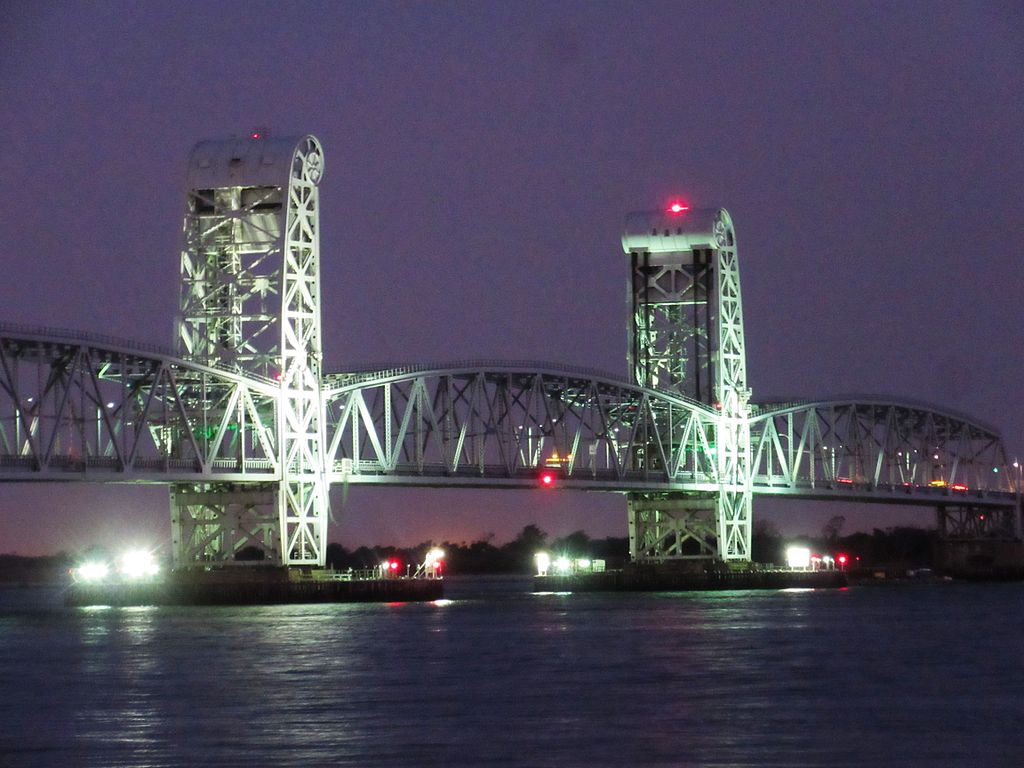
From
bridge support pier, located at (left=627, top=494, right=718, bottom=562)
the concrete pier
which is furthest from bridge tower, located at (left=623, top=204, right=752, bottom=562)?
the concrete pier

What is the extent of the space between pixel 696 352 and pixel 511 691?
273 feet

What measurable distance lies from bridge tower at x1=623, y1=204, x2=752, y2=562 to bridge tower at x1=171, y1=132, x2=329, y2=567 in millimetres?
32986

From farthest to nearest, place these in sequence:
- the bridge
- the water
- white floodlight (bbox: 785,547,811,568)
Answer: white floodlight (bbox: 785,547,811,568) < the bridge < the water

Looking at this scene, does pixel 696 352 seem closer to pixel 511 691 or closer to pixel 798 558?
pixel 798 558

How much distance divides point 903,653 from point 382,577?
49178mm

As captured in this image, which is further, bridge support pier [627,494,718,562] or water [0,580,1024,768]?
bridge support pier [627,494,718,562]

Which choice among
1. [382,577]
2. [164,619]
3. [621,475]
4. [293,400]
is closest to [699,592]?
[621,475]

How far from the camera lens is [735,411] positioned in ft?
437

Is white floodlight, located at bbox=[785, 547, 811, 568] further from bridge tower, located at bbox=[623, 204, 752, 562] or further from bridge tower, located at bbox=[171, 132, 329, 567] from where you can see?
bridge tower, located at bbox=[171, 132, 329, 567]

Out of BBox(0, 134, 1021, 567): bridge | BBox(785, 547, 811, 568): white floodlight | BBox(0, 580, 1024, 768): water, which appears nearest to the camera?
BBox(0, 580, 1024, 768): water

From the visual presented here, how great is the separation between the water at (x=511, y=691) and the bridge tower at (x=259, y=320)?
38.7ft

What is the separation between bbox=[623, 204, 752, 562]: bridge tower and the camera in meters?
132

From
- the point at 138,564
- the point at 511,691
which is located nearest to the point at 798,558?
the point at 138,564

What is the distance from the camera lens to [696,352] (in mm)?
135250
